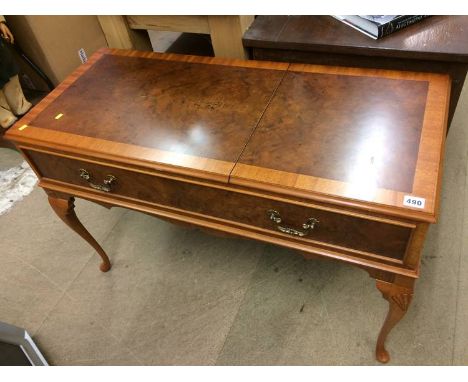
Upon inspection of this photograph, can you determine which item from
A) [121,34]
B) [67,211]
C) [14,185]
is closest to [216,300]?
[67,211]

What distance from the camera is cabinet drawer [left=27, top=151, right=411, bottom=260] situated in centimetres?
75

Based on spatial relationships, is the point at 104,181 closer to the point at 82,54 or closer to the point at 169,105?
the point at 169,105

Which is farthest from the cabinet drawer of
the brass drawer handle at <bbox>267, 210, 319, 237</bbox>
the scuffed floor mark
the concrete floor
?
the scuffed floor mark

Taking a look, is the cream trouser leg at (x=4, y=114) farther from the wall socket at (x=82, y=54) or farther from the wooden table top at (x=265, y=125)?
the wooden table top at (x=265, y=125)

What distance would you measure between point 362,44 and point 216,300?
35.7 inches

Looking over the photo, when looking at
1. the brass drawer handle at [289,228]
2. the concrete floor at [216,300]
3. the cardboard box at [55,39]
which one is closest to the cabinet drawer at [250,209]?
the brass drawer handle at [289,228]

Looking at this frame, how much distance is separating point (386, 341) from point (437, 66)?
79 centimetres

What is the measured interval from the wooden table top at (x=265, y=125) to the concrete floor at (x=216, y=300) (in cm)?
64

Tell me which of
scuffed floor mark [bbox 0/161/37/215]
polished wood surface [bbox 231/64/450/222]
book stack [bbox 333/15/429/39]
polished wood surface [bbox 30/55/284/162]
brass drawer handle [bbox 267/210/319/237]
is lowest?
scuffed floor mark [bbox 0/161/37/215]

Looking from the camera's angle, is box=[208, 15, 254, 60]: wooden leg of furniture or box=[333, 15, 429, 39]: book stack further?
box=[208, 15, 254, 60]: wooden leg of furniture

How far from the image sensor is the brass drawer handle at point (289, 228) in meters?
0.78

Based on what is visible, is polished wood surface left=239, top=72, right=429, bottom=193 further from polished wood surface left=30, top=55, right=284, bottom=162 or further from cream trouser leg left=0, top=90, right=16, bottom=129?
cream trouser leg left=0, top=90, right=16, bottom=129
